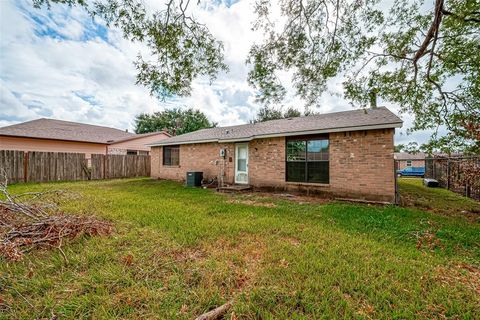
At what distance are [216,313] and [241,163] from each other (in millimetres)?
8909

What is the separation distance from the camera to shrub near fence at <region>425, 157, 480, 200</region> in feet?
21.9

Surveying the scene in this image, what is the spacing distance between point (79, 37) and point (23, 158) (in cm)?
867

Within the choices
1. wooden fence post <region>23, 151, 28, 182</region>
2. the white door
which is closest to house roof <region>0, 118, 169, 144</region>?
wooden fence post <region>23, 151, 28, 182</region>

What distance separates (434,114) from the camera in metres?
6.72

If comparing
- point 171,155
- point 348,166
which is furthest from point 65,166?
point 348,166

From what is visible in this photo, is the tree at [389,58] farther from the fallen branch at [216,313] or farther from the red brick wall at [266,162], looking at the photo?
the fallen branch at [216,313]

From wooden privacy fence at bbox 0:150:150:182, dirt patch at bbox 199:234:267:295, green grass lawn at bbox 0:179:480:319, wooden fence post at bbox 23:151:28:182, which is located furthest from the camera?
wooden fence post at bbox 23:151:28:182

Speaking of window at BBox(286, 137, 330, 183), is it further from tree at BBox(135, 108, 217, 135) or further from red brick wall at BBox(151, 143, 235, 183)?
tree at BBox(135, 108, 217, 135)

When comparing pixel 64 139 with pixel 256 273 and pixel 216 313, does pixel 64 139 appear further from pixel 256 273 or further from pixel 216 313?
pixel 216 313

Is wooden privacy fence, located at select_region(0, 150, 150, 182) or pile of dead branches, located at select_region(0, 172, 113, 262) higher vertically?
wooden privacy fence, located at select_region(0, 150, 150, 182)

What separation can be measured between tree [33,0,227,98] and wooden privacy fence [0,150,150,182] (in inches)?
379

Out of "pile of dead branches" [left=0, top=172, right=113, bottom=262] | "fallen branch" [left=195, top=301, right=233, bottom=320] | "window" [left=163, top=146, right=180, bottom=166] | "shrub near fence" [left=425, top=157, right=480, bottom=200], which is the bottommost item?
"fallen branch" [left=195, top=301, right=233, bottom=320]

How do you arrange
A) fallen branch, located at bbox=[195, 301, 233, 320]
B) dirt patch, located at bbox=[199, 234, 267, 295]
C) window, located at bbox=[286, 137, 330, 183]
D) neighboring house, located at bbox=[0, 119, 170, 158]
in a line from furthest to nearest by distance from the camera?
neighboring house, located at bbox=[0, 119, 170, 158]
window, located at bbox=[286, 137, 330, 183]
dirt patch, located at bbox=[199, 234, 267, 295]
fallen branch, located at bbox=[195, 301, 233, 320]

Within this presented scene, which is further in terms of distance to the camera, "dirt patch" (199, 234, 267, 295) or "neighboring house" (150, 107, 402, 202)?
"neighboring house" (150, 107, 402, 202)
